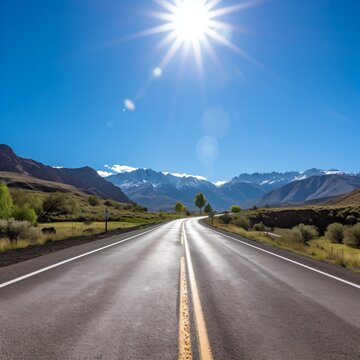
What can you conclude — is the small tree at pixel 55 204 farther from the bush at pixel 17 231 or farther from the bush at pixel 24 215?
the bush at pixel 17 231

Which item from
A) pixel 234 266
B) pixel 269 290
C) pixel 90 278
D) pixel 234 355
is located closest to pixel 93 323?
pixel 234 355

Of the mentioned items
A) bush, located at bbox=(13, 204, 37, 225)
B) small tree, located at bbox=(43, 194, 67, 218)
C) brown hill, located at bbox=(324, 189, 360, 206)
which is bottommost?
bush, located at bbox=(13, 204, 37, 225)

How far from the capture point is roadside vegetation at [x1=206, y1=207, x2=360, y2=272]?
52.4ft

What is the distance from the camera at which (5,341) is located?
4.23m

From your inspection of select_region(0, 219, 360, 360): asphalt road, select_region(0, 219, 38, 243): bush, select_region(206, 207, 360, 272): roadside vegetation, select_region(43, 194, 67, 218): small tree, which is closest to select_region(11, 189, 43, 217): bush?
select_region(43, 194, 67, 218): small tree

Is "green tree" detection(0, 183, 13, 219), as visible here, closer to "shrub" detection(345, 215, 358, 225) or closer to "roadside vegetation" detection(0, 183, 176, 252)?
"roadside vegetation" detection(0, 183, 176, 252)

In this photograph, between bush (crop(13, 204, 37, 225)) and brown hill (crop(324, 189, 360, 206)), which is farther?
brown hill (crop(324, 189, 360, 206))

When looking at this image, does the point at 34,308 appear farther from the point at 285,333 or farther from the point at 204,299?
the point at 285,333

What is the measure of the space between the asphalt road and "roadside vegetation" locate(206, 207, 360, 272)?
243 inches

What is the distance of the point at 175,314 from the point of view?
18.6 feet

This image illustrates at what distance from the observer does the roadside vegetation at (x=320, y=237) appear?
52.4 feet

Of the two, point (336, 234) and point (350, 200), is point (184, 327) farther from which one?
point (350, 200)

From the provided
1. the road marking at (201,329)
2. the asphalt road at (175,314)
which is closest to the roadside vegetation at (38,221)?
the asphalt road at (175,314)

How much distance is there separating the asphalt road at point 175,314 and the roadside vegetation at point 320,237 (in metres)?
6.17
